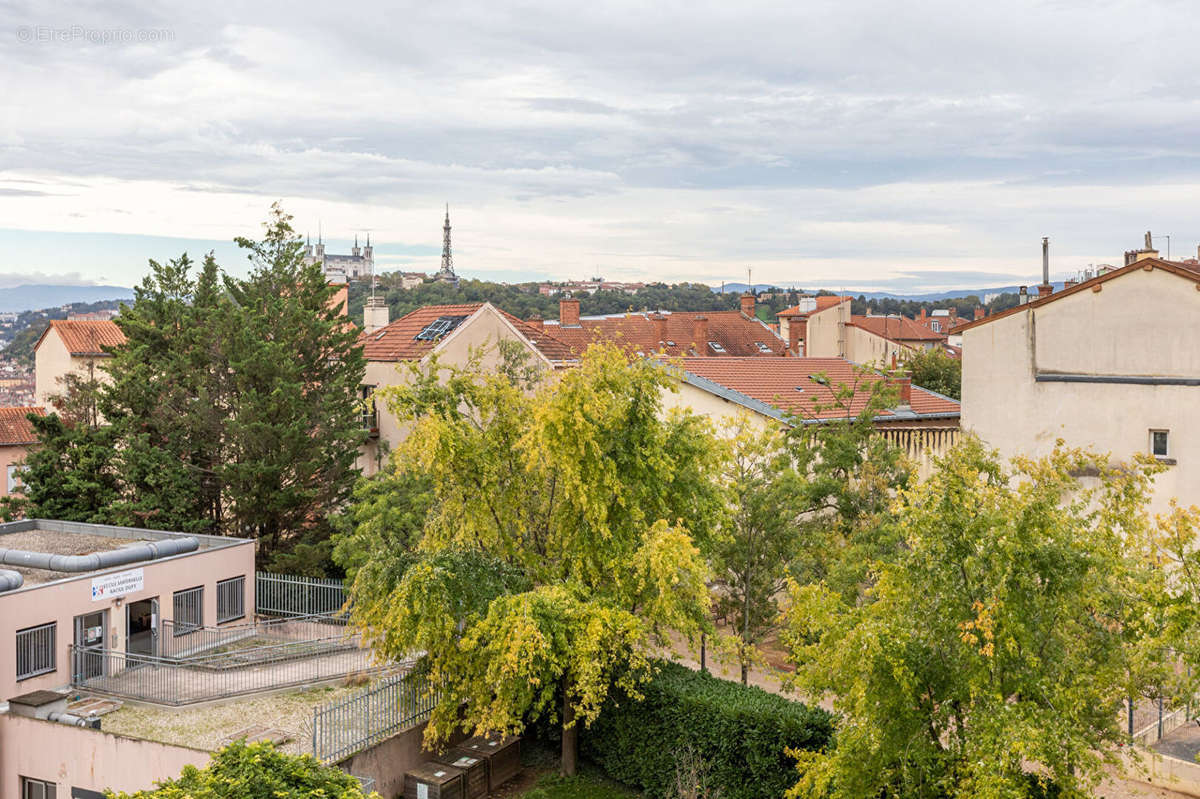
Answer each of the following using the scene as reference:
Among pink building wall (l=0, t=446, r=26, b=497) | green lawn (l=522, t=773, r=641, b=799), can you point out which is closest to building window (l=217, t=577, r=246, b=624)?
green lawn (l=522, t=773, r=641, b=799)

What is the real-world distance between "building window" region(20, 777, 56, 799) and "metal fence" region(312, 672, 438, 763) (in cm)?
538

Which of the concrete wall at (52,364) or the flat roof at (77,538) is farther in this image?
the concrete wall at (52,364)

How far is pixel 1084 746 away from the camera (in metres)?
12.1

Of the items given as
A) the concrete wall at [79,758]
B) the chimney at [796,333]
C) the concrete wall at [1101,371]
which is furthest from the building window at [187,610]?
the chimney at [796,333]

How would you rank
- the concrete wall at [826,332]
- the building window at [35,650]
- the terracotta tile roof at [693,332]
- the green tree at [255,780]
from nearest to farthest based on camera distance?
the green tree at [255,780], the building window at [35,650], the terracotta tile roof at [693,332], the concrete wall at [826,332]

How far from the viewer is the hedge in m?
18.7

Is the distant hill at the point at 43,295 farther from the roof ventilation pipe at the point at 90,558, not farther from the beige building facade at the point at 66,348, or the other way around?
the roof ventilation pipe at the point at 90,558

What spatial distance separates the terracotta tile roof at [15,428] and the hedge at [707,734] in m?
32.3

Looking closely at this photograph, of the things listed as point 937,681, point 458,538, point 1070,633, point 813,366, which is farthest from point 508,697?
point 813,366

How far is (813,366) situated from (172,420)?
24.6 meters

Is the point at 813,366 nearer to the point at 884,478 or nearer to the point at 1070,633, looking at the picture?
the point at 884,478

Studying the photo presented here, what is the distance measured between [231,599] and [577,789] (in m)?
12.0

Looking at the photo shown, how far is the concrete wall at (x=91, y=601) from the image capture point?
21.6 m

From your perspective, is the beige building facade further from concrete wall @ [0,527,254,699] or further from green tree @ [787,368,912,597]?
green tree @ [787,368,912,597]
